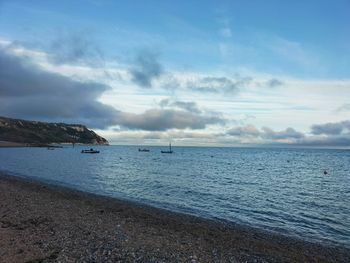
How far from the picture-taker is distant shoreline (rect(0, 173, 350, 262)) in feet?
45.3

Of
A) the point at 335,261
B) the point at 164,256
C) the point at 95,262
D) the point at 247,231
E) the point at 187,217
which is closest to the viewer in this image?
the point at 95,262

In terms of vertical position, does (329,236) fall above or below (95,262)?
below

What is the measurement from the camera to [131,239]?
16438 millimetres

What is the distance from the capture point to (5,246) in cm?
1408

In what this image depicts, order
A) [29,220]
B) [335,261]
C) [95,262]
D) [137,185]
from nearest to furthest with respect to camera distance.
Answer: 1. [95,262]
2. [335,261]
3. [29,220]
4. [137,185]

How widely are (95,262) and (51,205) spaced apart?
1446cm

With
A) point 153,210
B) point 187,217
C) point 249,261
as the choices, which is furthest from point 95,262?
point 153,210

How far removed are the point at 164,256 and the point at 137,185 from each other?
31478mm

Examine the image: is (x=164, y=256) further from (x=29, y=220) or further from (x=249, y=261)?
(x=29, y=220)

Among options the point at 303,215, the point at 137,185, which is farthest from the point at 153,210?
the point at 137,185

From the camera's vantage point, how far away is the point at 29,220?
63.8 ft

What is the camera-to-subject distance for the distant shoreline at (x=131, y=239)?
1382cm

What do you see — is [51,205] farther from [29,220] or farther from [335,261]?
[335,261]

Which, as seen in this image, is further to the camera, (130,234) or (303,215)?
(303,215)
